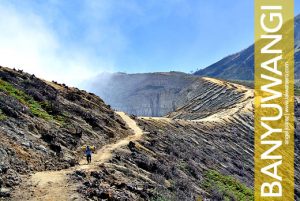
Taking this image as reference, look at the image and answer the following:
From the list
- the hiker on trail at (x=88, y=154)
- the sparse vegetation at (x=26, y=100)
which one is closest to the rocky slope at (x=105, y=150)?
the sparse vegetation at (x=26, y=100)

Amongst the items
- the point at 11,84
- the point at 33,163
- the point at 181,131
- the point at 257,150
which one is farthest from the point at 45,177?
the point at 257,150

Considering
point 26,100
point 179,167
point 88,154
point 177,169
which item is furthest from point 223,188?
point 26,100

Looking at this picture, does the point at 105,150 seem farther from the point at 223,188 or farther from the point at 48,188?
the point at 48,188

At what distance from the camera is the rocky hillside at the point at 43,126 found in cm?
2289

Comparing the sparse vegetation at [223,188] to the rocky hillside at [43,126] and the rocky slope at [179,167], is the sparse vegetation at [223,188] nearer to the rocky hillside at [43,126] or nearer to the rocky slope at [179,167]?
the rocky slope at [179,167]

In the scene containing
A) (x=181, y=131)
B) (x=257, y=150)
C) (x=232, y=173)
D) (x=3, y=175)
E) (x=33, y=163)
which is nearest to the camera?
(x=3, y=175)

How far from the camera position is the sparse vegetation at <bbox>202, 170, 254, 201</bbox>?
31.1 m

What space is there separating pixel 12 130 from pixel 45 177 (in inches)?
255

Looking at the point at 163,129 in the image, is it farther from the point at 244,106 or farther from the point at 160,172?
the point at 244,106

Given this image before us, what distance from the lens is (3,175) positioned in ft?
65.3

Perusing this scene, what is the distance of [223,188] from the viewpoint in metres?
33.5

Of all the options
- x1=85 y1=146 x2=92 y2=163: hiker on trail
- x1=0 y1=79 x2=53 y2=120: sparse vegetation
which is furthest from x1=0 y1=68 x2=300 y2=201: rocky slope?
x1=85 y1=146 x2=92 y2=163: hiker on trail

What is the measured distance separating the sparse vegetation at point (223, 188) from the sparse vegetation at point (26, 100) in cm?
1413

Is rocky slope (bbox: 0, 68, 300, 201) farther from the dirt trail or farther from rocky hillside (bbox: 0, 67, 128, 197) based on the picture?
the dirt trail
